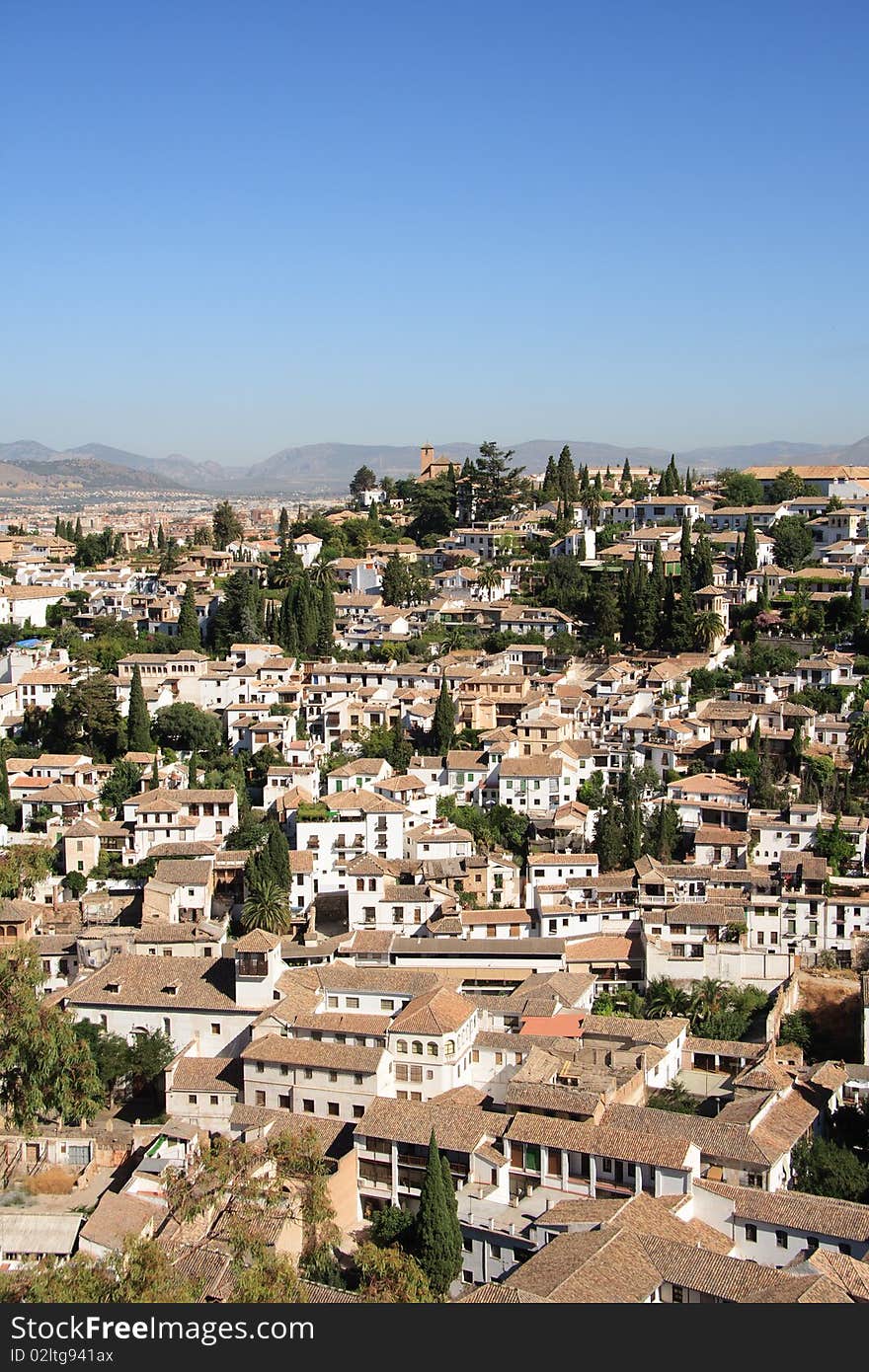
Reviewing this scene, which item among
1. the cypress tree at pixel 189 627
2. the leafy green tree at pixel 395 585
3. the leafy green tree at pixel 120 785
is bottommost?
the leafy green tree at pixel 120 785

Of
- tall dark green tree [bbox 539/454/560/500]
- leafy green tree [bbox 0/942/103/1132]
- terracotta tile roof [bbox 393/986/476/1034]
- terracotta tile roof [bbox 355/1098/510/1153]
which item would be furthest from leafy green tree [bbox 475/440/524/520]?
leafy green tree [bbox 0/942/103/1132]

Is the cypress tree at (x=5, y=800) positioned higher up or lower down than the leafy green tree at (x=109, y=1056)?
higher up

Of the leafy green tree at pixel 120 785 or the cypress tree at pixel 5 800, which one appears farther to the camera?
the leafy green tree at pixel 120 785

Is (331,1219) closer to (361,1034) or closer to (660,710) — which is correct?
(361,1034)

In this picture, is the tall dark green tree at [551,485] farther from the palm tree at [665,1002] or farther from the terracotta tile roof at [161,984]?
the terracotta tile roof at [161,984]

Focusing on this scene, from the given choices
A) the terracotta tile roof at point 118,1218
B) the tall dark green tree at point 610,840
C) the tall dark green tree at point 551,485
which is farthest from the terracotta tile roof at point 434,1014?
the tall dark green tree at point 551,485

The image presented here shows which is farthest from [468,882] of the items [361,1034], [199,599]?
[199,599]
